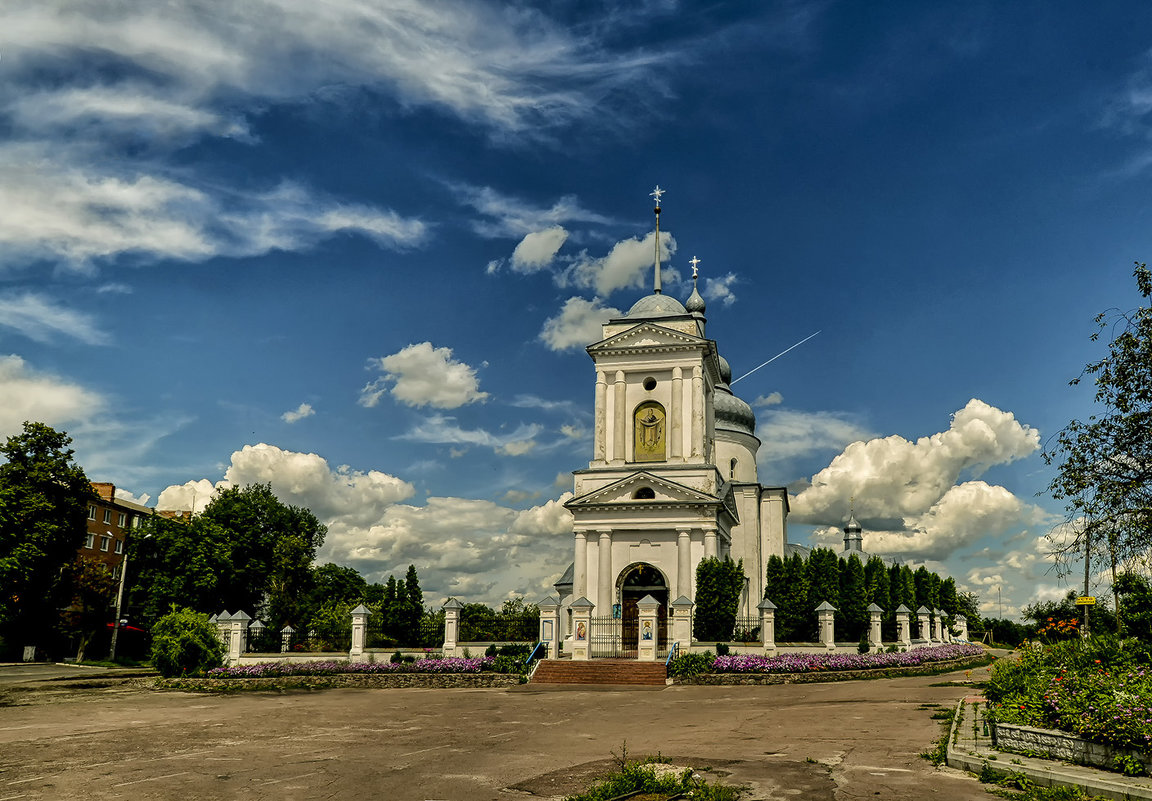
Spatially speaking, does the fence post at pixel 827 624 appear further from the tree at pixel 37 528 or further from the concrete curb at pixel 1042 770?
the tree at pixel 37 528

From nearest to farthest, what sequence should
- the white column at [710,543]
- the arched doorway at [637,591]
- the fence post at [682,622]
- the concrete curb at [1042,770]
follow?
the concrete curb at [1042,770] → the fence post at [682,622] → the white column at [710,543] → the arched doorway at [637,591]

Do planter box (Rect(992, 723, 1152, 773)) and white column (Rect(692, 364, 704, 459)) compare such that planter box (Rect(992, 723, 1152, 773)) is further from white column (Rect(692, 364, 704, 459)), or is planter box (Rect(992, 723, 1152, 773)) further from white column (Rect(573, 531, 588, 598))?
white column (Rect(692, 364, 704, 459))

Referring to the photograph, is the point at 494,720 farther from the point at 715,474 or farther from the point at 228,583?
the point at 228,583

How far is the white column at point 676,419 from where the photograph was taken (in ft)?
132

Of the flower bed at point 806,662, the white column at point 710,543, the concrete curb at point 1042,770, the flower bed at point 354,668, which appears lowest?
the flower bed at point 354,668

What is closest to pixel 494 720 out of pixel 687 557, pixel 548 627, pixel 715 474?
pixel 548 627

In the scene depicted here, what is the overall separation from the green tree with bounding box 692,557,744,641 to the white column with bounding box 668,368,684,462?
22.9 feet

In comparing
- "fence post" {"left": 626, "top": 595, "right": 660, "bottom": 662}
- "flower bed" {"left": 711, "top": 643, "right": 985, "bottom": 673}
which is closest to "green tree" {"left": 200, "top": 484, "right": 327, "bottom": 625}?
"fence post" {"left": 626, "top": 595, "right": 660, "bottom": 662}

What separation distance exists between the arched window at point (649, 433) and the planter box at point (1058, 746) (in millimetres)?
29073

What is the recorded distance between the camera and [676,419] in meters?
40.5

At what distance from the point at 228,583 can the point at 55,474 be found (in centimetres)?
1070

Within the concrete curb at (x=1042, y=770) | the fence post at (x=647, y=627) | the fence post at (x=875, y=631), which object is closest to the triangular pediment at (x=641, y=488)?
the fence post at (x=875, y=631)

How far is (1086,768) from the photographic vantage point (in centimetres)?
1027

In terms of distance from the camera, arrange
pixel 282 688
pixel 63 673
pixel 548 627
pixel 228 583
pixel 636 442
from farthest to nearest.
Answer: pixel 228 583
pixel 636 442
pixel 63 673
pixel 548 627
pixel 282 688
